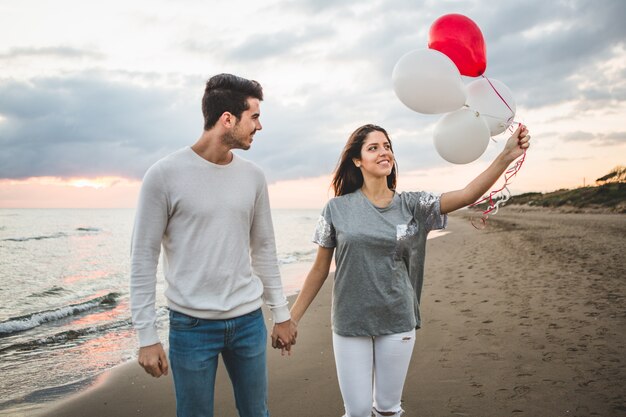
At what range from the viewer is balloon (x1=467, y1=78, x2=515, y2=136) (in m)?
2.94

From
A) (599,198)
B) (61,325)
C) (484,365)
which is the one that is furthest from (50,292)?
(599,198)

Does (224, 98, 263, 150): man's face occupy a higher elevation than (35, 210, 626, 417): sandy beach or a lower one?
higher

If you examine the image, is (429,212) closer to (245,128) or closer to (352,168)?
(352,168)

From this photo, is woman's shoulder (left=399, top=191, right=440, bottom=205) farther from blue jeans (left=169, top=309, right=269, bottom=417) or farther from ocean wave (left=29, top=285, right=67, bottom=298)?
ocean wave (left=29, top=285, right=67, bottom=298)

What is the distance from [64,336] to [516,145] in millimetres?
7948

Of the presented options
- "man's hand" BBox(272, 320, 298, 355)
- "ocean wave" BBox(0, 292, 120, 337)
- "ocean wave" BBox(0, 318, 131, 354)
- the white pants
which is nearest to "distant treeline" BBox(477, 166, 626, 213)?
"ocean wave" BBox(0, 292, 120, 337)

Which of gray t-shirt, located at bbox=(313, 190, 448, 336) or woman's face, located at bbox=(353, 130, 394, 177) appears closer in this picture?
gray t-shirt, located at bbox=(313, 190, 448, 336)

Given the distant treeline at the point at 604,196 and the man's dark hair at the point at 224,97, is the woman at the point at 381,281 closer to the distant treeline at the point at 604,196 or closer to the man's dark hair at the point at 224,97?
the man's dark hair at the point at 224,97

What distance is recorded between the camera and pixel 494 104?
2.94 metres

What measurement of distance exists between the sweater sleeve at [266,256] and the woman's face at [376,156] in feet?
2.44

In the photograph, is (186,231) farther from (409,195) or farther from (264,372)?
(409,195)

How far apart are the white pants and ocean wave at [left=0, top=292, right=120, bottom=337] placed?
8116mm

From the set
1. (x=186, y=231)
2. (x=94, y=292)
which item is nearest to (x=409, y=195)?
(x=186, y=231)

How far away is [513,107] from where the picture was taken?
2998mm
